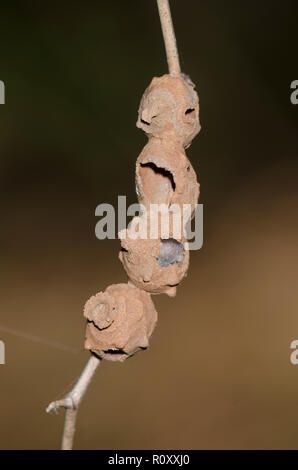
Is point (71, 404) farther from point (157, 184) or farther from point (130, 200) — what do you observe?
point (130, 200)

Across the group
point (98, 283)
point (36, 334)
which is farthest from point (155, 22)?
point (36, 334)

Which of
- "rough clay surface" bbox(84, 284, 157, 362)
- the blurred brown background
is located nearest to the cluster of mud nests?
"rough clay surface" bbox(84, 284, 157, 362)

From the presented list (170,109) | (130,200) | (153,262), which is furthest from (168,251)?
(130,200)

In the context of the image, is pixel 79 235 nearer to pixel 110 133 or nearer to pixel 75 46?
pixel 110 133

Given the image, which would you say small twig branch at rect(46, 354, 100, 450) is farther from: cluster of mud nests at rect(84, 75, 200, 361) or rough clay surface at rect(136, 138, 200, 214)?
rough clay surface at rect(136, 138, 200, 214)

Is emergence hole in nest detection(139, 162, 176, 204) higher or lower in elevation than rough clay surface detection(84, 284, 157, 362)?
higher

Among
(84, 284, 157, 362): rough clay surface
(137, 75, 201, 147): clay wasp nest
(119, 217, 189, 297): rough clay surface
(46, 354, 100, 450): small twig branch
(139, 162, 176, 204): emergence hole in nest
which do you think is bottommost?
(46, 354, 100, 450): small twig branch
